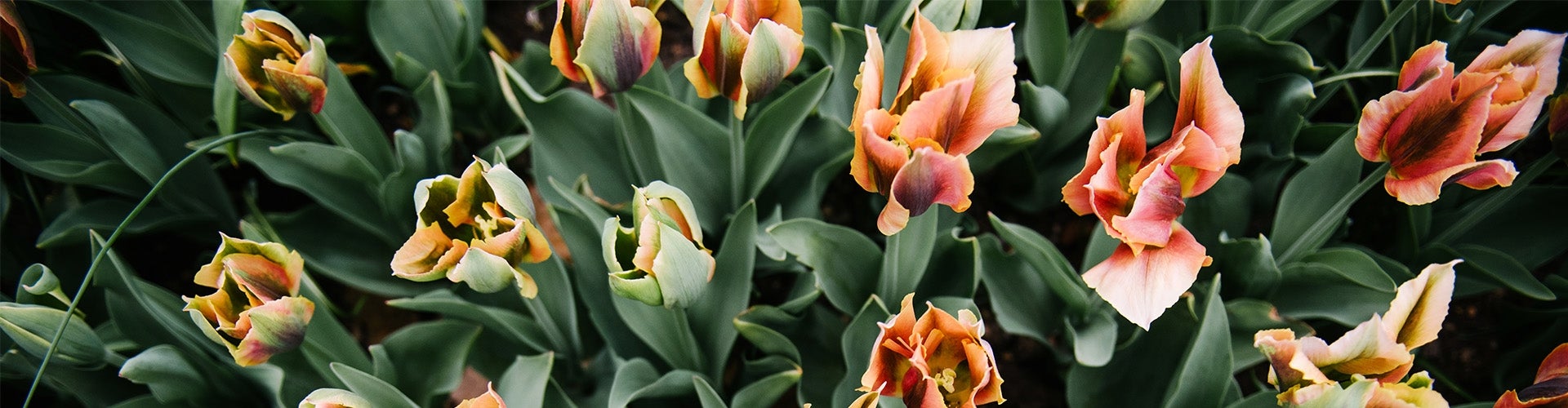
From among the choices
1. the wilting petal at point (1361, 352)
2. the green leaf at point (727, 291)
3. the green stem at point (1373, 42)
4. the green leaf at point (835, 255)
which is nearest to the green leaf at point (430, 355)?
the green leaf at point (727, 291)

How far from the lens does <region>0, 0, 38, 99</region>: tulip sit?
2.49ft

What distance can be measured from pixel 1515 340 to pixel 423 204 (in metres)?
1.02

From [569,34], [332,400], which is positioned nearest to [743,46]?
[569,34]

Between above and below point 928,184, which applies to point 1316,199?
below

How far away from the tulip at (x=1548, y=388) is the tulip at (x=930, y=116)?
373mm

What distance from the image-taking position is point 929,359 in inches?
24.4

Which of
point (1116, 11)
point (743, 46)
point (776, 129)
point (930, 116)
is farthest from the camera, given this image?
point (776, 129)

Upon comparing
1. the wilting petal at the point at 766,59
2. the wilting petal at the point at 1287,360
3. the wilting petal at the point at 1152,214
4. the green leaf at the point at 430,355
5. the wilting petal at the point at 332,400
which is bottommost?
the green leaf at the point at 430,355

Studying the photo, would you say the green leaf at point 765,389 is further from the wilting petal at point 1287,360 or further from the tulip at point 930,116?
the wilting petal at point 1287,360

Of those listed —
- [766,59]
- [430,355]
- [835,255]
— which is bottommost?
[430,355]

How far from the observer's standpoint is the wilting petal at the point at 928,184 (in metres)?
0.54

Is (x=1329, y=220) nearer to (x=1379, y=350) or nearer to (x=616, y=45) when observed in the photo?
(x=1379, y=350)

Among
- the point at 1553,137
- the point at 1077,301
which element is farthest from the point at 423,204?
the point at 1553,137

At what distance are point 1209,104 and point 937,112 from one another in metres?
0.16
